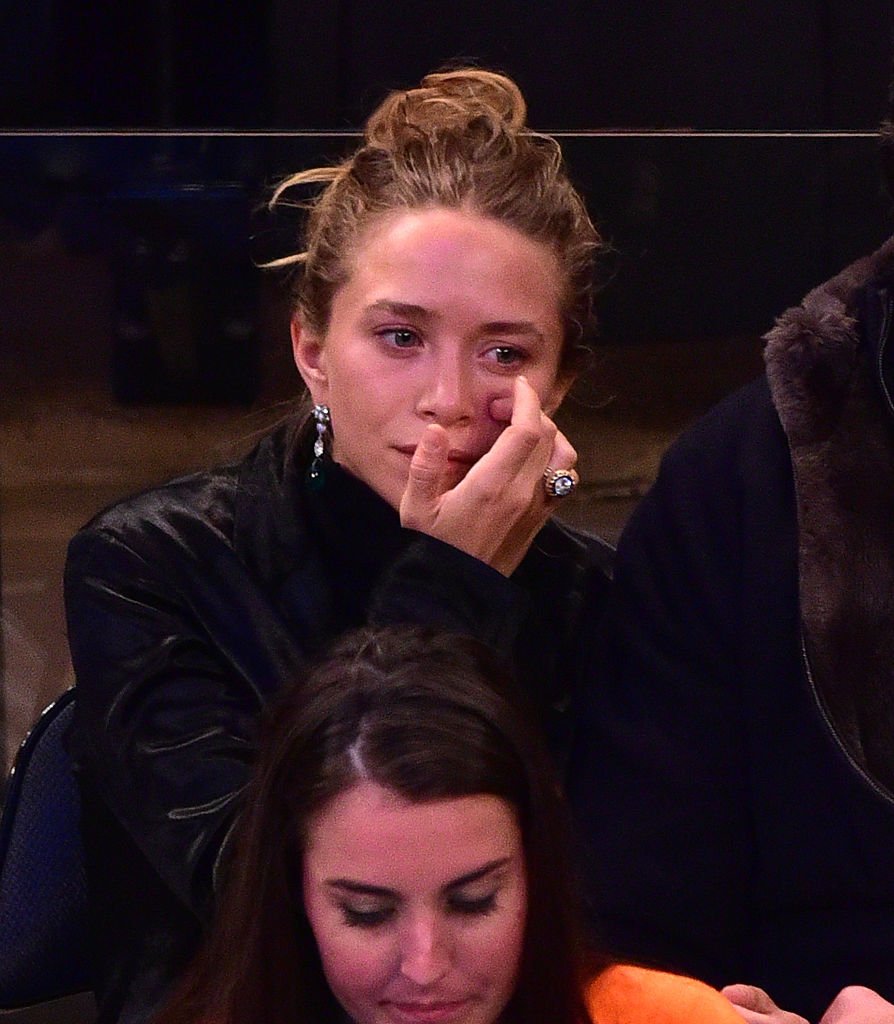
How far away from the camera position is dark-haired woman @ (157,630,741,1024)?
1420 mm

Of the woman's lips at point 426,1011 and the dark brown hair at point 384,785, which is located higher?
the dark brown hair at point 384,785

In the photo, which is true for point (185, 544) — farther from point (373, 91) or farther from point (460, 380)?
point (373, 91)

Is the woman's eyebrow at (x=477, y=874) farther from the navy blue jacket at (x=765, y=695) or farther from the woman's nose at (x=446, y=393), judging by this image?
the woman's nose at (x=446, y=393)

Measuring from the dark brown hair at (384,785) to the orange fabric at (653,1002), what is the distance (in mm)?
39

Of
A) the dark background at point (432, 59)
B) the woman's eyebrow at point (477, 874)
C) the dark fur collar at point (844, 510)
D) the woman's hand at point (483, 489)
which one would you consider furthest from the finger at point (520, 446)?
the dark background at point (432, 59)

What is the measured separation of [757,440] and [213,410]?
76cm

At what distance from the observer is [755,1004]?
167 cm

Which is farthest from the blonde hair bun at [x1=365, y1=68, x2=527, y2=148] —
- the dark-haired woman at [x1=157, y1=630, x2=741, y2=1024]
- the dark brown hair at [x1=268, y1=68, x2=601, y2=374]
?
the dark-haired woman at [x1=157, y1=630, x2=741, y2=1024]

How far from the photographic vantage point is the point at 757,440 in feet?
5.91

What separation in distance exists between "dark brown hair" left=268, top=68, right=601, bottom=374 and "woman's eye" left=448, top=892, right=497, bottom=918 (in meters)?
0.70

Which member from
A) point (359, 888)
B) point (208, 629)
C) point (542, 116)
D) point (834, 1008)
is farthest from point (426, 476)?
point (542, 116)

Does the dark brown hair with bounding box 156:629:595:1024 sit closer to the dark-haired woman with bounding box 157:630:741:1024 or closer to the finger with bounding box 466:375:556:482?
the dark-haired woman with bounding box 157:630:741:1024

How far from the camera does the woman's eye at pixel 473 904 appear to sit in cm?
143

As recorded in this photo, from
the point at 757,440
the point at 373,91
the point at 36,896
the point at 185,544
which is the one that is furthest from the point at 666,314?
the point at 36,896
